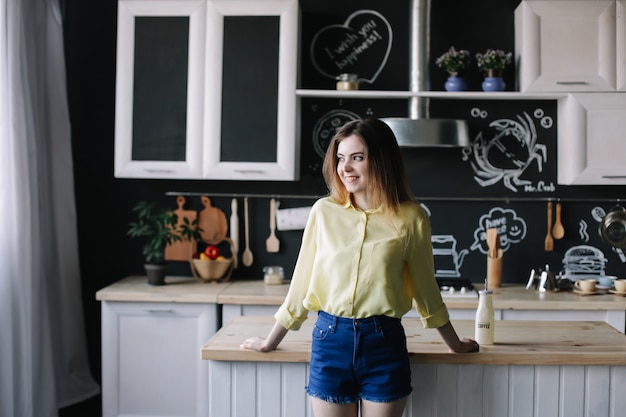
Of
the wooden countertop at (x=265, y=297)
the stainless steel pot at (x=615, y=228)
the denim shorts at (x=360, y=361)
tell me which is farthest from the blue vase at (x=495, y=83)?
the denim shorts at (x=360, y=361)

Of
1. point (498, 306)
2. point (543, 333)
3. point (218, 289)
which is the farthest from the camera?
point (218, 289)

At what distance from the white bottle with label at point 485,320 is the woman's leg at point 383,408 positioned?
398 millimetres

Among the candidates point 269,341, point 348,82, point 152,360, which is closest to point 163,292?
point 152,360

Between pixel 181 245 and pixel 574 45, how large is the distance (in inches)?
90.5

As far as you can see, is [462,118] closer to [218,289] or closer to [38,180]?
[218,289]

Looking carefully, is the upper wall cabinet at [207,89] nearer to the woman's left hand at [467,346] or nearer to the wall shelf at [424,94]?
the wall shelf at [424,94]

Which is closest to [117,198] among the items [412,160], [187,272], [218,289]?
[187,272]

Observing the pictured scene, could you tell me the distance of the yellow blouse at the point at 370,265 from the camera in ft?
6.56

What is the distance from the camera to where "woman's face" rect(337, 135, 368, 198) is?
202 centimetres

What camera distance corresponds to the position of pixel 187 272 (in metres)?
4.23

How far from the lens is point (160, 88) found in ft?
12.5

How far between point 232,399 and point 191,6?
224 cm

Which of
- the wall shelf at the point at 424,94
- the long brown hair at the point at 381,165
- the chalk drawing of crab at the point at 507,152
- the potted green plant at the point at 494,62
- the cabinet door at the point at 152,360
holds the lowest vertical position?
the cabinet door at the point at 152,360

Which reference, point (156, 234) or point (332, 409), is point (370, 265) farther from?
point (156, 234)
